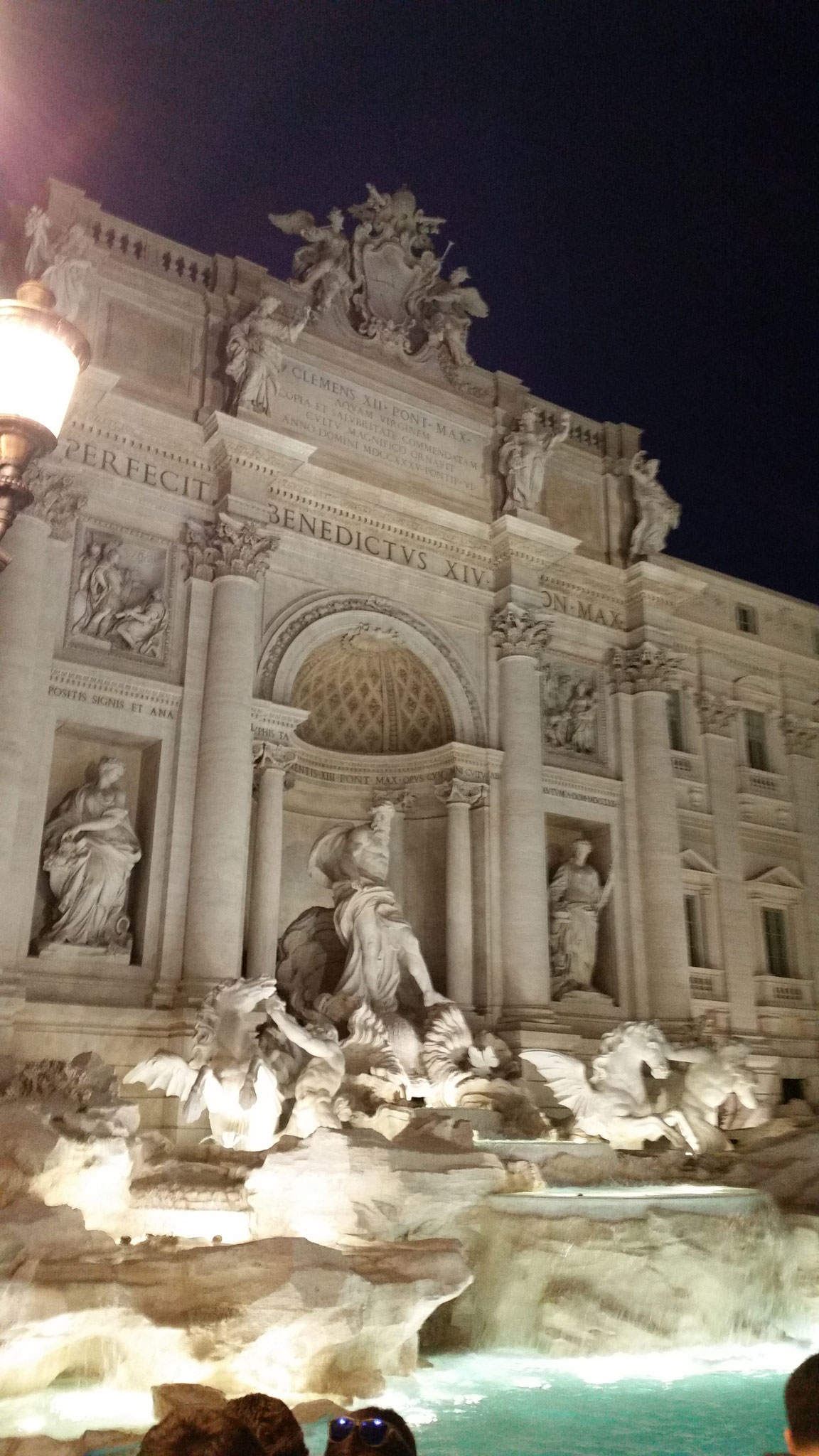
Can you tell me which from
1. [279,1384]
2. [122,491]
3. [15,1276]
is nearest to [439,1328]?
[279,1384]

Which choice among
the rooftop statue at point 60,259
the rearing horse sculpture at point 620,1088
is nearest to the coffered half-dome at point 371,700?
the rearing horse sculpture at point 620,1088

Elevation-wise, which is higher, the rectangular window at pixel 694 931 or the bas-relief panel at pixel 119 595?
the bas-relief panel at pixel 119 595

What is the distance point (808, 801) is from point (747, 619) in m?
4.00

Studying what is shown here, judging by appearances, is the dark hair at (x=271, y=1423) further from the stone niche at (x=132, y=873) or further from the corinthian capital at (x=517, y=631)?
the corinthian capital at (x=517, y=631)

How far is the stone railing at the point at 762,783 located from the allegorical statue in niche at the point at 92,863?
42.7 feet

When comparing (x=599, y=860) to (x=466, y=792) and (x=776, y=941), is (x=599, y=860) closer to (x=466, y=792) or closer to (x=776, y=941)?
(x=466, y=792)

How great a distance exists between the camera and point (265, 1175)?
35.8ft

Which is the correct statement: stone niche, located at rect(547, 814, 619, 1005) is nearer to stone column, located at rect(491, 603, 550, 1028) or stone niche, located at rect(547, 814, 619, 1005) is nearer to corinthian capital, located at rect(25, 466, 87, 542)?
stone column, located at rect(491, 603, 550, 1028)

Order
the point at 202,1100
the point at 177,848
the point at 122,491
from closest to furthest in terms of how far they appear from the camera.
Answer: the point at 202,1100 < the point at 177,848 < the point at 122,491

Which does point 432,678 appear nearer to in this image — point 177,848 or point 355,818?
point 355,818

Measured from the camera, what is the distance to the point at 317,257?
65.9ft

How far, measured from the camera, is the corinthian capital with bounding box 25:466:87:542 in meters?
16.4

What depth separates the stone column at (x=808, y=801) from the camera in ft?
79.4

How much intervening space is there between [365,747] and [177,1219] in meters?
10.8
